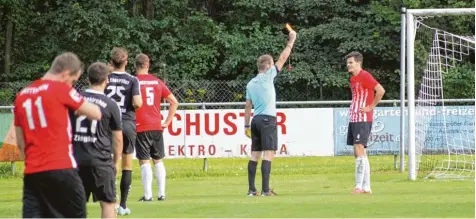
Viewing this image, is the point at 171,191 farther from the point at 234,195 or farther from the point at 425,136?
the point at 425,136

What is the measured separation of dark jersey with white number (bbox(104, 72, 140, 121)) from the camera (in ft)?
44.9

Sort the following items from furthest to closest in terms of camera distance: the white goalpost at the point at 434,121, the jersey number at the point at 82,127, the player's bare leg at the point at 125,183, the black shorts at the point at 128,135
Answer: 1. the white goalpost at the point at 434,121
2. the black shorts at the point at 128,135
3. the player's bare leg at the point at 125,183
4. the jersey number at the point at 82,127

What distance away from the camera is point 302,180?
21.0 m

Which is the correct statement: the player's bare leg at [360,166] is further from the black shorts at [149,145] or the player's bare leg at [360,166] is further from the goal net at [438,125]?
the goal net at [438,125]

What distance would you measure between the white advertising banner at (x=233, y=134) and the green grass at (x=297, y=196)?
45cm

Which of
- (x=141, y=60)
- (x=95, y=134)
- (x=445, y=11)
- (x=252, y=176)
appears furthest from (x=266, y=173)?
(x=95, y=134)

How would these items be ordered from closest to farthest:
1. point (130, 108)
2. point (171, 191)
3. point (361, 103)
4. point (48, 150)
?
point (48, 150) < point (130, 108) < point (361, 103) < point (171, 191)

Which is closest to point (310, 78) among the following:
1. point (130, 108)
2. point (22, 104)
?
point (130, 108)

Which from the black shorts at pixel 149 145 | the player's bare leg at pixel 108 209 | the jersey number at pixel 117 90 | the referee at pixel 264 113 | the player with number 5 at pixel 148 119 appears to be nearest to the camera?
the player's bare leg at pixel 108 209

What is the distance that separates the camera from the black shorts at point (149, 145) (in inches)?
607

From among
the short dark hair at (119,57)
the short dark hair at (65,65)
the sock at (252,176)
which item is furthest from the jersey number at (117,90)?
the short dark hair at (65,65)

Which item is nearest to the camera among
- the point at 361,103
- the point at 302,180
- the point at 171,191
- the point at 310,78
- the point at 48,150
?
the point at 48,150

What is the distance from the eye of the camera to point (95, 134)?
10.9 m

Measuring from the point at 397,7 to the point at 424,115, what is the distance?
706 inches
